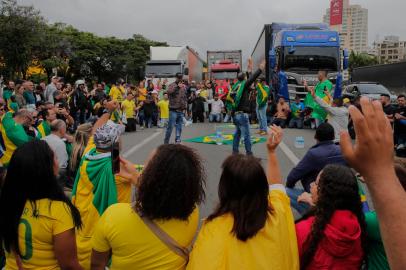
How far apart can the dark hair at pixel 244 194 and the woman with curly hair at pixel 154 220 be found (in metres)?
0.19

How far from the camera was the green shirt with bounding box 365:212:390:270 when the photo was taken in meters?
2.74

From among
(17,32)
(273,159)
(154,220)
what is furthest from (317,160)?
(17,32)

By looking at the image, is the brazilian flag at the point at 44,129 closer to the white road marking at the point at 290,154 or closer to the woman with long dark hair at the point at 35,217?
the white road marking at the point at 290,154

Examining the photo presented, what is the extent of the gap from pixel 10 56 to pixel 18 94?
46.6ft

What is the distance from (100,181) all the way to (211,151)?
312 inches

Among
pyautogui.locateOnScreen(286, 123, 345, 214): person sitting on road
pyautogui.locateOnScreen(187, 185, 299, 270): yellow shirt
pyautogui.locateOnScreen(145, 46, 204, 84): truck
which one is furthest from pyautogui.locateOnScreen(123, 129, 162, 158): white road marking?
pyautogui.locateOnScreen(145, 46, 204, 84): truck

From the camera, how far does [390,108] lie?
1179 centimetres

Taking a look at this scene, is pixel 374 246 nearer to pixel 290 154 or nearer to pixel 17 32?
pixel 290 154

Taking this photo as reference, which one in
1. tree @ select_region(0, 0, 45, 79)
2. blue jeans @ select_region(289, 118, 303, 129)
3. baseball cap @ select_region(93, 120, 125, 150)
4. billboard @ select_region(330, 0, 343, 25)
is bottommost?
blue jeans @ select_region(289, 118, 303, 129)

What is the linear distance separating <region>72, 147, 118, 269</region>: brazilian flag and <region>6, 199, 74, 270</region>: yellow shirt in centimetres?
83

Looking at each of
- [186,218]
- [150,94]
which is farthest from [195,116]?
[186,218]

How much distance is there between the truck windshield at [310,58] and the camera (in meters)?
19.1

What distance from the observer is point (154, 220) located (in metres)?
2.44

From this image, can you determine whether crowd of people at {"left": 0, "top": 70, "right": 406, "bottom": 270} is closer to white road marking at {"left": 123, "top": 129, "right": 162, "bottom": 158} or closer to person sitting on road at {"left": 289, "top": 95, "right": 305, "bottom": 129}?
white road marking at {"left": 123, "top": 129, "right": 162, "bottom": 158}
